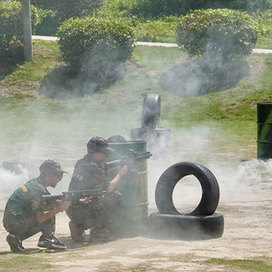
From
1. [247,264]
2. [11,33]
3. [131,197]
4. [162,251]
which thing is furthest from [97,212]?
[11,33]

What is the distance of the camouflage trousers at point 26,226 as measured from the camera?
9977mm

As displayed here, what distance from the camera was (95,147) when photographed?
1059 centimetres

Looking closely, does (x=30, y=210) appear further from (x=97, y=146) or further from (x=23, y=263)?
(x=97, y=146)

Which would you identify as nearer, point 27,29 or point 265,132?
point 265,132

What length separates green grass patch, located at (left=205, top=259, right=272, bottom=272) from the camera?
8.91 meters

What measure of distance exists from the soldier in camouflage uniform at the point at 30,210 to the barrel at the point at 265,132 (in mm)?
9427

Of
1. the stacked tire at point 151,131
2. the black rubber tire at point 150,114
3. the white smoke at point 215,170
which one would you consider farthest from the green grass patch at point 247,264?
the black rubber tire at point 150,114

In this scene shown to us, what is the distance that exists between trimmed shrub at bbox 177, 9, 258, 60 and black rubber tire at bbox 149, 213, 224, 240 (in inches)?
802

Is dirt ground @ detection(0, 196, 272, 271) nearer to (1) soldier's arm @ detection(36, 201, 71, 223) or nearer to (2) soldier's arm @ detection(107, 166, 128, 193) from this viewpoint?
(1) soldier's arm @ detection(36, 201, 71, 223)

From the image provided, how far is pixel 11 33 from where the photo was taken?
33.6 metres

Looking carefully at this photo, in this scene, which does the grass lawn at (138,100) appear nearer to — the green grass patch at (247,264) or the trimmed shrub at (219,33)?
the trimmed shrub at (219,33)

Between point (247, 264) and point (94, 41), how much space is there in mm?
22985

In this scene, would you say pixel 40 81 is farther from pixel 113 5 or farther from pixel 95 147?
pixel 95 147

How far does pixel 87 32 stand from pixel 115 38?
1086 millimetres
